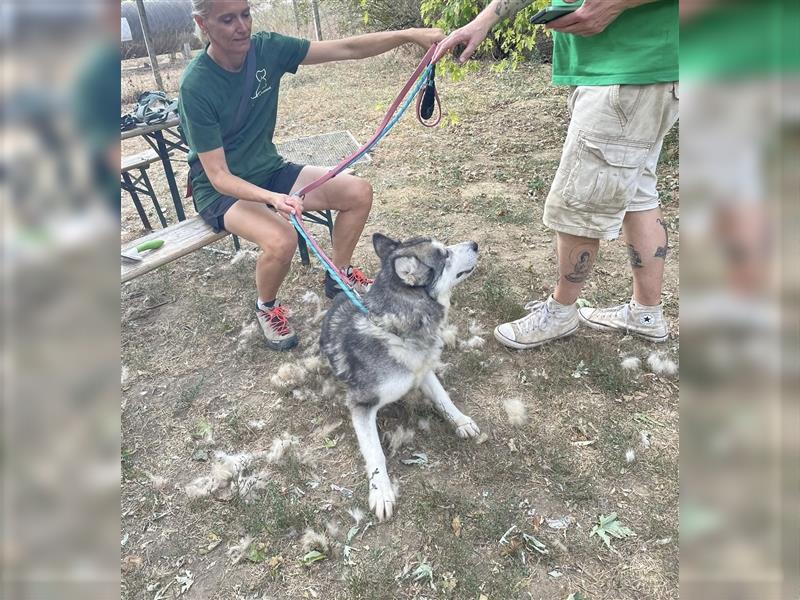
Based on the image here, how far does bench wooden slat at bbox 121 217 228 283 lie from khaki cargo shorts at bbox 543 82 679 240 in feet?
8.38

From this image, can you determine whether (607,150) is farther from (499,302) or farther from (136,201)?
(136,201)

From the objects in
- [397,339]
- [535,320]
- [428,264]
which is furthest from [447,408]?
[535,320]

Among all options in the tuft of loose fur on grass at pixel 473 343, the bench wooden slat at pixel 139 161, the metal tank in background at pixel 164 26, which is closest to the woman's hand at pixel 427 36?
the tuft of loose fur on grass at pixel 473 343

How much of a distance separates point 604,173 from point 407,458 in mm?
1910

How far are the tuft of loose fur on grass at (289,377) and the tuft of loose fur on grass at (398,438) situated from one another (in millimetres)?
794

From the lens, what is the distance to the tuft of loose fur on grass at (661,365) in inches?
127

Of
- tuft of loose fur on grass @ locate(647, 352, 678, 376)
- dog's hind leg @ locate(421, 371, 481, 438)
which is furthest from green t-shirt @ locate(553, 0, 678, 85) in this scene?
dog's hind leg @ locate(421, 371, 481, 438)

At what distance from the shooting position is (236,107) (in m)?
3.51

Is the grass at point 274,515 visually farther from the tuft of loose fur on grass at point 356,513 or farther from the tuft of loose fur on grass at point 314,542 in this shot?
the tuft of loose fur on grass at point 356,513

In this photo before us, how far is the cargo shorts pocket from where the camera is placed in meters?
2.66
